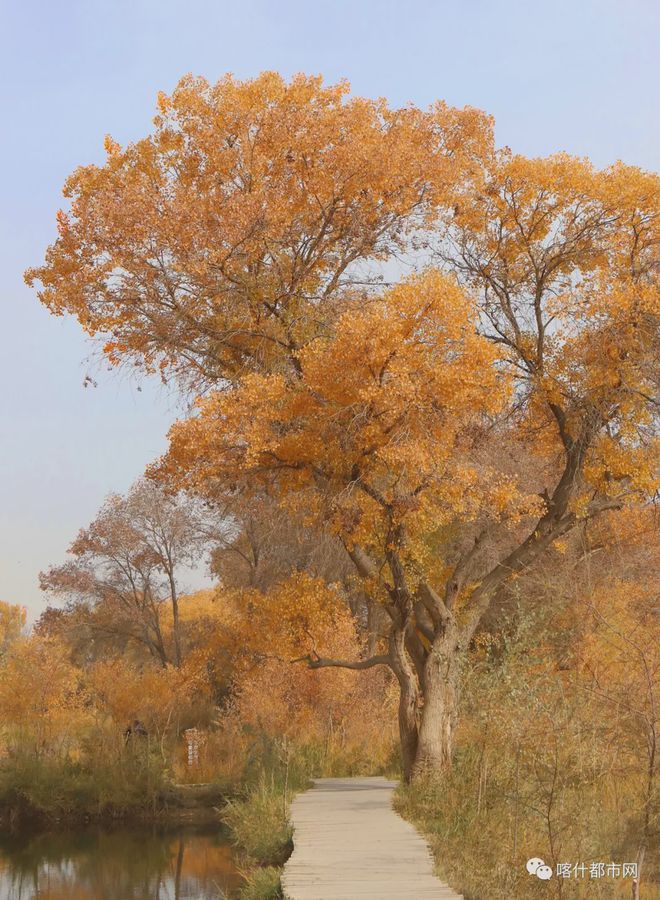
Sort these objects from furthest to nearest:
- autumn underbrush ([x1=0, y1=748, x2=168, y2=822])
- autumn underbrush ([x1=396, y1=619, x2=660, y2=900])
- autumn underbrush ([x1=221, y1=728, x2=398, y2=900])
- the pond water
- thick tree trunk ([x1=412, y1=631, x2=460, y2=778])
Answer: autumn underbrush ([x1=0, y1=748, x2=168, y2=822]) < the pond water < thick tree trunk ([x1=412, y1=631, x2=460, y2=778]) < autumn underbrush ([x1=221, y1=728, x2=398, y2=900]) < autumn underbrush ([x1=396, y1=619, x2=660, y2=900])

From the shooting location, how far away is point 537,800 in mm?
10672

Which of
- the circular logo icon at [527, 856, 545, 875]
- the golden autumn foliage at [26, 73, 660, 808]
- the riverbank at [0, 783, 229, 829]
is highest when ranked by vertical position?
the golden autumn foliage at [26, 73, 660, 808]

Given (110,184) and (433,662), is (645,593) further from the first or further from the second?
(110,184)

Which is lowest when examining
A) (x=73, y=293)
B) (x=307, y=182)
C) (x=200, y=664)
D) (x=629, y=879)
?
(x=629, y=879)

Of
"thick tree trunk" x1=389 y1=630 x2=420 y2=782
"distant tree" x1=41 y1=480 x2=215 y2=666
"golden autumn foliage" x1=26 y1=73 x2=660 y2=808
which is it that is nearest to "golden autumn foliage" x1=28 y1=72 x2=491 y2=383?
"golden autumn foliage" x1=26 y1=73 x2=660 y2=808

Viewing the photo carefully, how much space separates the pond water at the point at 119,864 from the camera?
17.2m

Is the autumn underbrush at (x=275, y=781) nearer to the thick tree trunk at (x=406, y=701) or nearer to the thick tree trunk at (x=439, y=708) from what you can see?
the thick tree trunk at (x=406, y=701)

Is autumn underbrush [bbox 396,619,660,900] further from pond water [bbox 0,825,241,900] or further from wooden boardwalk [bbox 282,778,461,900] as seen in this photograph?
pond water [bbox 0,825,241,900]

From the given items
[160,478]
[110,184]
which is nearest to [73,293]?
[110,184]

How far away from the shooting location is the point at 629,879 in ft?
39.0

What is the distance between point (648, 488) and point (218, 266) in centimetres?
769

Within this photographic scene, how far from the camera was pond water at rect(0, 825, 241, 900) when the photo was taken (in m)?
17.2

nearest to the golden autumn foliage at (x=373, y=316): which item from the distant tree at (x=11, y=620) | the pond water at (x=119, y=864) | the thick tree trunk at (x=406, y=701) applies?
the thick tree trunk at (x=406, y=701)

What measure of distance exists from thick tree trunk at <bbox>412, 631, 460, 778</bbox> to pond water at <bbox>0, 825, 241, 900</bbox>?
3.49 m
